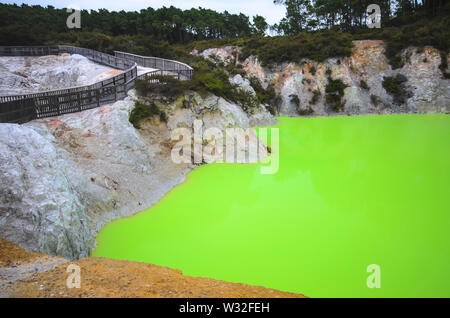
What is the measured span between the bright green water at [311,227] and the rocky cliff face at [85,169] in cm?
107

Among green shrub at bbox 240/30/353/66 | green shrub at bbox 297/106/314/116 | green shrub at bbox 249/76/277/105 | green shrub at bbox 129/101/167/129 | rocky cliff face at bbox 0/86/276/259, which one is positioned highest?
green shrub at bbox 240/30/353/66

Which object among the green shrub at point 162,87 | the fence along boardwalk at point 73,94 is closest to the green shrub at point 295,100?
the fence along boardwalk at point 73,94

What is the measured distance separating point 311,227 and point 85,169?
10.00 m

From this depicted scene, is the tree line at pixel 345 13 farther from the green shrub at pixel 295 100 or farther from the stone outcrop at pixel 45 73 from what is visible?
the stone outcrop at pixel 45 73

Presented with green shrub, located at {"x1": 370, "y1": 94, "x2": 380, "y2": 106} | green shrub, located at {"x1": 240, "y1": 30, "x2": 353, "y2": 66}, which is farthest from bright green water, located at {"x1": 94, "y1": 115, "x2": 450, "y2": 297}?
green shrub, located at {"x1": 240, "y1": 30, "x2": 353, "y2": 66}

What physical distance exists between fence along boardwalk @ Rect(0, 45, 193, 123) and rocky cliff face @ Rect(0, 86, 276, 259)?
1.55 feet

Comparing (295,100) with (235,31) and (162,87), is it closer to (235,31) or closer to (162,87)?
(162,87)

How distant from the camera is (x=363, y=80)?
35062mm

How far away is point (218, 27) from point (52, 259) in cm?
7246

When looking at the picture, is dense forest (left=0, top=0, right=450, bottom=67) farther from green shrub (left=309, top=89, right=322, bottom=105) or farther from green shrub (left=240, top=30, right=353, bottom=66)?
green shrub (left=309, top=89, right=322, bottom=105)

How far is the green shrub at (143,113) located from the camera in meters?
16.9

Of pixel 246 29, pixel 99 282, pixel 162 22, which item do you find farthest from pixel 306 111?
pixel 246 29

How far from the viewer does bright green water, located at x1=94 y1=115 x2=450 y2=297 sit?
805cm

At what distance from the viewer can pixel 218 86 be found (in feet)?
69.4
